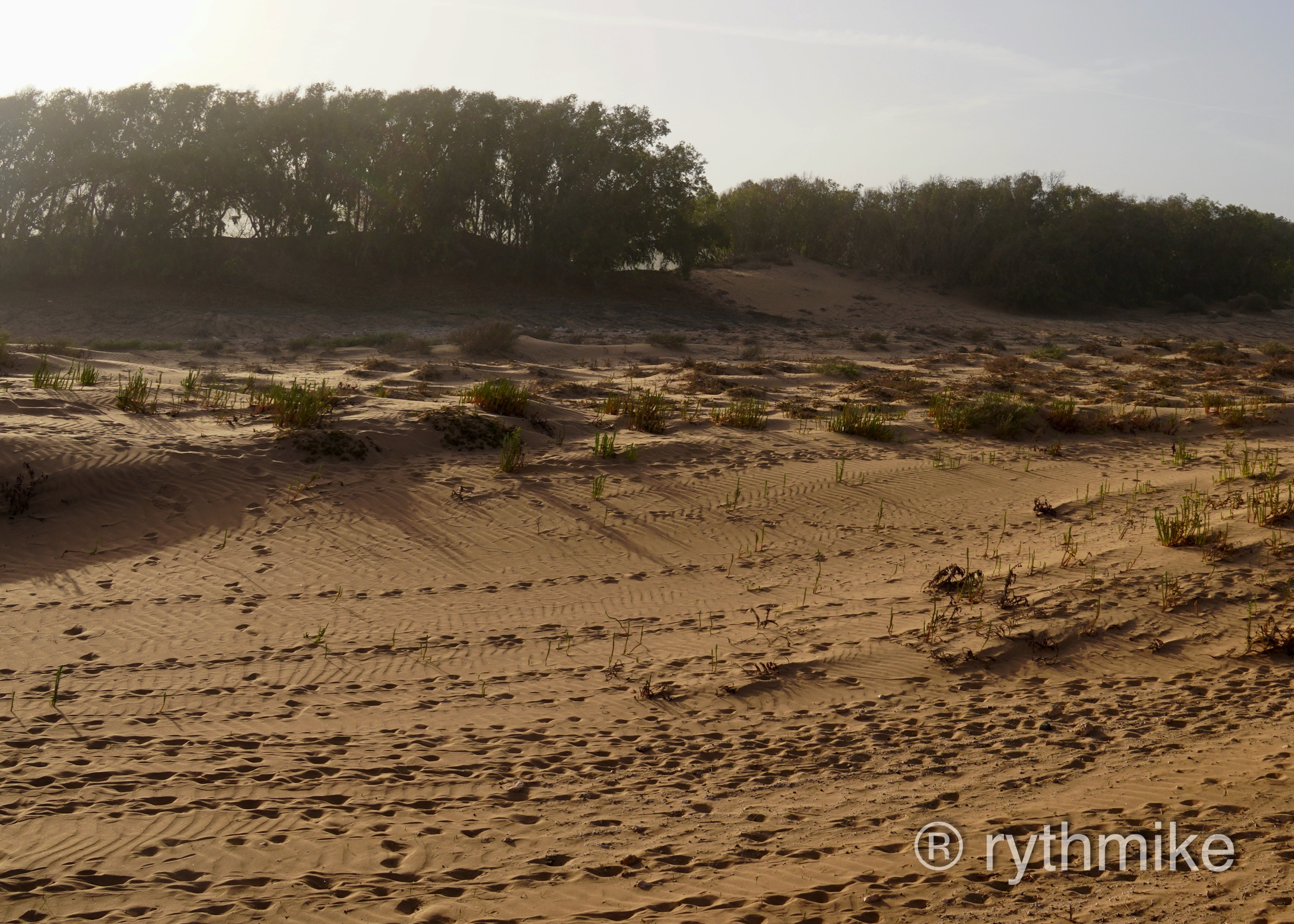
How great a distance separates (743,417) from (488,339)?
8194 mm

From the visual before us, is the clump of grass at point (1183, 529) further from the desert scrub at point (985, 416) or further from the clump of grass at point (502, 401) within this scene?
the clump of grass at point (502, 401)

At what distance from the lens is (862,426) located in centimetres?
1116

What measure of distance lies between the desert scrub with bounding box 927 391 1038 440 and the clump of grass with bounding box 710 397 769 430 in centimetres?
212

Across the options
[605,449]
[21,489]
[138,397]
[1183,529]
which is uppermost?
[138,397]

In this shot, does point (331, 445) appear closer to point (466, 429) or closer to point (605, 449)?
point (466, 429)

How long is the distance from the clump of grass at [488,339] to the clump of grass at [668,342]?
142 inches

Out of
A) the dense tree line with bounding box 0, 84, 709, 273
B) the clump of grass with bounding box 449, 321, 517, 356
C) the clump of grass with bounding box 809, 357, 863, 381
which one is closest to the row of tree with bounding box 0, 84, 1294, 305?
the dense tree line with bounding box 0, 84, 709, 273

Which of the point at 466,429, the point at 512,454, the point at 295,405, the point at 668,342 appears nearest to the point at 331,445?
the point at 295,405

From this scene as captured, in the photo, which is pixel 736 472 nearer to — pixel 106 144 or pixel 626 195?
pixel 626 195

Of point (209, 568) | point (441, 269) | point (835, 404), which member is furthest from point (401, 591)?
point (441, 269)

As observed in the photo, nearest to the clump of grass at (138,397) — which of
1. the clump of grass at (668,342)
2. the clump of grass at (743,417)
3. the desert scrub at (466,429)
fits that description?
the desert scrub at (466,429)

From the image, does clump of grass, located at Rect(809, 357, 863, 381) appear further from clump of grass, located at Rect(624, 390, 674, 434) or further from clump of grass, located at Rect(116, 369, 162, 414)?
clump of grass, located at Rect(116, 369, 162, 414)

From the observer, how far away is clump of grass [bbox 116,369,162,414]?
385 inches

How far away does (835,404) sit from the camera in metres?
13.3
